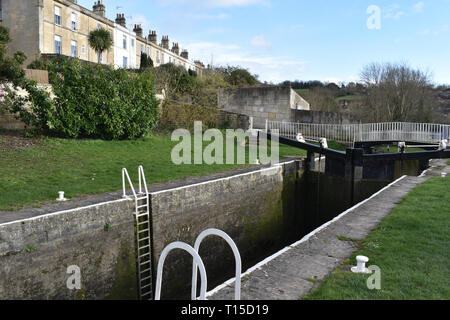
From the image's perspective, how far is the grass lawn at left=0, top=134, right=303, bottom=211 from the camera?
7.53 m

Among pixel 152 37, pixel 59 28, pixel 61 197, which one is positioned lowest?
pixel 61 197

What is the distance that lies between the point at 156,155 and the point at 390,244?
8.93m

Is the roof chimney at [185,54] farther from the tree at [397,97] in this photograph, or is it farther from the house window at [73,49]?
the tree at [397,97]

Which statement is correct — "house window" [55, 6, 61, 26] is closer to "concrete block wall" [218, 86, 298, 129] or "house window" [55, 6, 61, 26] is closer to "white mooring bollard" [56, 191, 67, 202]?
"concrete block wall" [218, 86, 298, 129]

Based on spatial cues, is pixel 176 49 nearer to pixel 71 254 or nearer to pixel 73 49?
pixel 73 49

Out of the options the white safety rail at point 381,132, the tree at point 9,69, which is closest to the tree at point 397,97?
the white safety rail at point 381,132

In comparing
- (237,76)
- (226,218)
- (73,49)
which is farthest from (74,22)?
(226,218)

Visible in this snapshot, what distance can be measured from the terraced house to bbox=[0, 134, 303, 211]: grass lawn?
9555 mm

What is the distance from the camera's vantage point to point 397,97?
27844mm

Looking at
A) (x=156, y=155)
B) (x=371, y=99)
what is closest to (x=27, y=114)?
(x=156, y=155)

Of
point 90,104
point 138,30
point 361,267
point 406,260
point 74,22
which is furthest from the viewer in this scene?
point 138,30

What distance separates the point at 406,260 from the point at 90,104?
11.5 meters

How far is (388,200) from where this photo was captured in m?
8.22
